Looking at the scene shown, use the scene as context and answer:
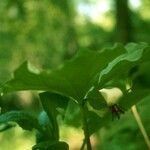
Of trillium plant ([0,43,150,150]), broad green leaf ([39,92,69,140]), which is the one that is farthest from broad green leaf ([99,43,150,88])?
broad green leaf ([39,92,69,140])

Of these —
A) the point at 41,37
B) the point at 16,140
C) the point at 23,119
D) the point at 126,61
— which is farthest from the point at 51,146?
the point at 41,37

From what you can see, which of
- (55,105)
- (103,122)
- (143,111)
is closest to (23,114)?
(55,105)

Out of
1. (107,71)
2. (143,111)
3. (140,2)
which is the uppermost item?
(140,2)

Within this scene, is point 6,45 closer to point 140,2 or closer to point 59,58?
point 59,58

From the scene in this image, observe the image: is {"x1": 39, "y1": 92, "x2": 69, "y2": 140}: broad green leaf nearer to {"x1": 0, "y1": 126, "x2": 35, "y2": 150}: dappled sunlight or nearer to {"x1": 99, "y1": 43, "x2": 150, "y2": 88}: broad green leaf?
{"x1": 99, "y1": 43, "x2": 150, "y2": 88}: broad green leaf

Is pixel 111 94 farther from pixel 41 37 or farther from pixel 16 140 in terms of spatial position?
pixel 41 37

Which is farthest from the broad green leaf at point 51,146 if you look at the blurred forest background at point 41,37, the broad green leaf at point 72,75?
the blurred forest background at point 41,37
